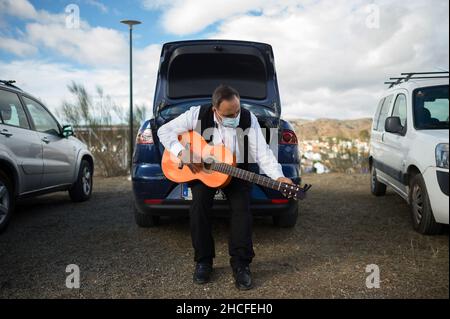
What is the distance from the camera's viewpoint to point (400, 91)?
5340 mm

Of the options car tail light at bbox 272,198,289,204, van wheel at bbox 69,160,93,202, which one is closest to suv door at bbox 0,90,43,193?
van wheel at bbox 69,160,93,202

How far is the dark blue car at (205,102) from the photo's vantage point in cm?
364

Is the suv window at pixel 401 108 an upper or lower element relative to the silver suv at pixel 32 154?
upper

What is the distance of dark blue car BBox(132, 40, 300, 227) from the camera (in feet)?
11.9

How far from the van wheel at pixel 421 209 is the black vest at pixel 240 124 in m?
1.94

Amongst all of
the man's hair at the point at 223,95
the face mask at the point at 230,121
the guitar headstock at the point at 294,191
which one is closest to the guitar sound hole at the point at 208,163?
the face mask at the point at 230,121

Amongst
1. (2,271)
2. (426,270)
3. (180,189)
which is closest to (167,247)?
(180,189)

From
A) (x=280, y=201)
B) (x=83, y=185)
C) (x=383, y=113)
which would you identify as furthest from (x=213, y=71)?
(x=83, y=185)

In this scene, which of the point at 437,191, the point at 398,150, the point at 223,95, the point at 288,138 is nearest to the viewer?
the point at 223,95

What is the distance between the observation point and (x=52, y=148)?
5.68 m

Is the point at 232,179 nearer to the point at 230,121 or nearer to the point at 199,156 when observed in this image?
the point at 199,156

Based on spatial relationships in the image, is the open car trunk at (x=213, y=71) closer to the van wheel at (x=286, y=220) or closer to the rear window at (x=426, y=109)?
the van wheel at (x=286, y=220)

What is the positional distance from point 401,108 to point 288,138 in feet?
7.12
